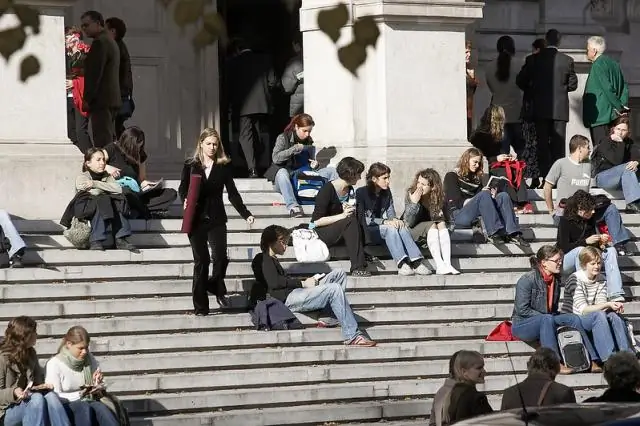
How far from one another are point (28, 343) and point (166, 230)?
12.5ft

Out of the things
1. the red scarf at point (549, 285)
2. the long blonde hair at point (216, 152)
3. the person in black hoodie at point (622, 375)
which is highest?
the long blonde hair at point (216, 152)

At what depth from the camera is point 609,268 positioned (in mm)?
17484

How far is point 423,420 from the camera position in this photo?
1531 cm

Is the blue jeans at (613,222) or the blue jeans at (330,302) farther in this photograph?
the blue jeans at (613,222)

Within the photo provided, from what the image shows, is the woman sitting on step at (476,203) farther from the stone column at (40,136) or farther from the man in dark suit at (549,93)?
the stone column at (40,136)

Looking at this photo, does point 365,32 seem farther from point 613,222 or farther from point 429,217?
point 613,222

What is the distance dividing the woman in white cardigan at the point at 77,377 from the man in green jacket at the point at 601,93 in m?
8.90

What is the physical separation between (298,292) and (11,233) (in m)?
2.31

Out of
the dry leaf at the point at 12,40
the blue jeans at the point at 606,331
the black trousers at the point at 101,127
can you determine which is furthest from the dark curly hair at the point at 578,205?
the dry leaf at the point at 12,40

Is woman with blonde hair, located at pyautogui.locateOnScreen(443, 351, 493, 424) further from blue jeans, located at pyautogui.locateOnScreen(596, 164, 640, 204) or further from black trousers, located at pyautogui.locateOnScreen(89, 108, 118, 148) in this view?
blue jeans, located at pyautogui.locateOnScreen(596, 164, 640, 204)

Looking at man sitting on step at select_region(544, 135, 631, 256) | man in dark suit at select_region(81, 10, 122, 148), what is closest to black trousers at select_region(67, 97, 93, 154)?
man in dark suit at select_region(81, 10, 122, 148)

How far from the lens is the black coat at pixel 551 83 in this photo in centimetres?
2167

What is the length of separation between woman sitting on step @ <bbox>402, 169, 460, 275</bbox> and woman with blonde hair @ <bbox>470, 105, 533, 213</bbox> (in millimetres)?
1408

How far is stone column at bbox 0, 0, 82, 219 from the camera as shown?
682 inches
